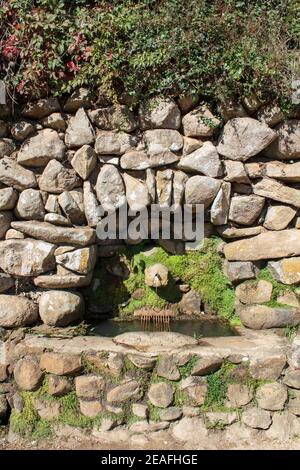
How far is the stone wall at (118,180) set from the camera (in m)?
3.72

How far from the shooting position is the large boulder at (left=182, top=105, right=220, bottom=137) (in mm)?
3727

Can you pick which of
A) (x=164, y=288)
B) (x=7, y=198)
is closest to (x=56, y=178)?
(x=7, y=198)

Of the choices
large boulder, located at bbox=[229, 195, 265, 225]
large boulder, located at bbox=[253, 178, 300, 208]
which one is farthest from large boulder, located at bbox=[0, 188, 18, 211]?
large boulder, located at bbox=[253, 178, 300, 208]

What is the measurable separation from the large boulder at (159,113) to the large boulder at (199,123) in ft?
0.28

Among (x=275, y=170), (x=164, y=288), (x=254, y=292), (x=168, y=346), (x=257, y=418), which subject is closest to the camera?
(x=257, y=418)

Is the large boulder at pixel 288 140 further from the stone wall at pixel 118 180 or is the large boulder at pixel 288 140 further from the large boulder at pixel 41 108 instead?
the large boulder at pixel 41 108

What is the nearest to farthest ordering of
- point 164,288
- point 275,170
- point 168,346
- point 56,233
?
point 168,346 → point 56,233 → point 275,170 → point 164,288

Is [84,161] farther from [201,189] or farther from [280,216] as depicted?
[280,216]

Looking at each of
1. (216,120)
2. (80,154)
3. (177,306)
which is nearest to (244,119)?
(216,120)

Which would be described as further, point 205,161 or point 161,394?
point 205,161

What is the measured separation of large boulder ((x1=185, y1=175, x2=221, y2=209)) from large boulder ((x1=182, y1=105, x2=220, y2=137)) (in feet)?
1.13

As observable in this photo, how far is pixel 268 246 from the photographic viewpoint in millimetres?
3830

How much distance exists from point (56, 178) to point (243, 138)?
4.90 ft

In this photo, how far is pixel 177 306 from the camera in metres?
4.14
